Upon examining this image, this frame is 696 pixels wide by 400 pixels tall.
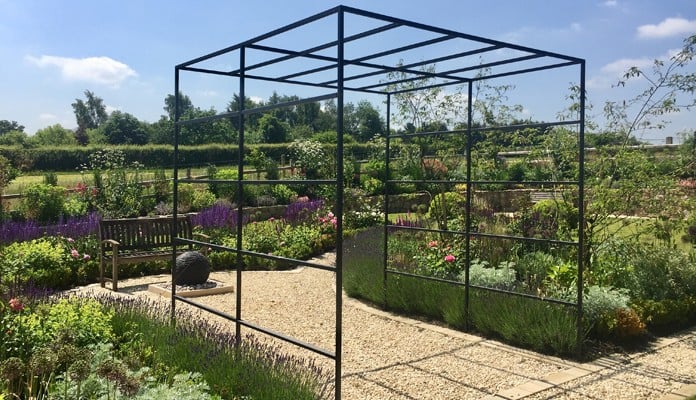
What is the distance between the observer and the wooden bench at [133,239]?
26.6ft

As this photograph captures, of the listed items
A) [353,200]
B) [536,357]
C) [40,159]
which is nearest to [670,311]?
[536,357]

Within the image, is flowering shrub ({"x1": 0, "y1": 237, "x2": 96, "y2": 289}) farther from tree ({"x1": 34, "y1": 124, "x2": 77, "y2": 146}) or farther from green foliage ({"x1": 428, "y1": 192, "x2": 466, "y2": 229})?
tree ({"x1": 34, "y1": 124, "x2": 77, "y2": 146})

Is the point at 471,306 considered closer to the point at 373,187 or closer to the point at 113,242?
the point at 113,242

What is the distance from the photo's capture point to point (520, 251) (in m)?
8.34

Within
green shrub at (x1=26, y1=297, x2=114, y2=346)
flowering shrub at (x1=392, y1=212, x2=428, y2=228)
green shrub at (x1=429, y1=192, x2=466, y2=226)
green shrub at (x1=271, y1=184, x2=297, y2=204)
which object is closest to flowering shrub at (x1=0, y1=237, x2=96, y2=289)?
green shrub at (x1=26, y1=297, x2=114, y2=346)

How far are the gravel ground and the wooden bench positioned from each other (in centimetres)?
198

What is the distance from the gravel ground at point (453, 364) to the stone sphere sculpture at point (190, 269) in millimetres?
1115

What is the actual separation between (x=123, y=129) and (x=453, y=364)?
5949 centimetres

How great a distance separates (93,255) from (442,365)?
6.13 meters

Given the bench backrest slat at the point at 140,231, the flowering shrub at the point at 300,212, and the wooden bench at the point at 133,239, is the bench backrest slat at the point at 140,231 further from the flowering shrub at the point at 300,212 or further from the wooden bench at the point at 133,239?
the flowering shrub at the point at 300,212

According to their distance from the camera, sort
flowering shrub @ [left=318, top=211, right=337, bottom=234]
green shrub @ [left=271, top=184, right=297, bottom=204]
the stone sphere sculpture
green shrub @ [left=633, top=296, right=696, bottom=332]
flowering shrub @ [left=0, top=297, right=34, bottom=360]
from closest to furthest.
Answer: flowering shrub @ [left=0, top=297, right=34, bottom=360] → green shrub @ [left=633, top=296, right=696, bottom=332] → the stone sphere sculpture → flowering shrub @ [left=318, top=211, right=337, bottom=234] → green shrub @ [left=271, top=184, right=297, bottom=204]

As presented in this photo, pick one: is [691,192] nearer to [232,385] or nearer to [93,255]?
[232,385]

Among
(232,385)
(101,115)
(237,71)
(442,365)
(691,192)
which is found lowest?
(442,365)

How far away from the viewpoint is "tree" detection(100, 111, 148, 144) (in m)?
58.0
